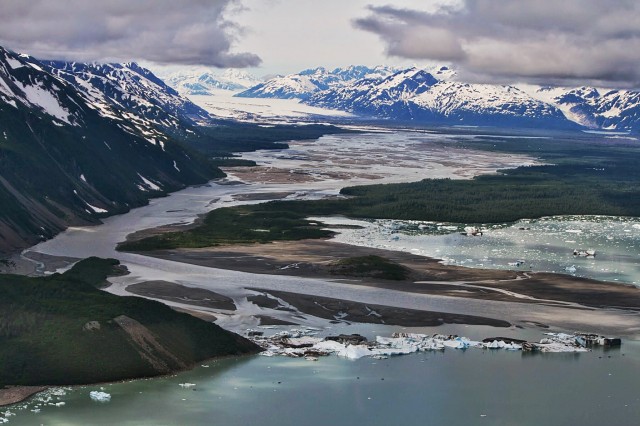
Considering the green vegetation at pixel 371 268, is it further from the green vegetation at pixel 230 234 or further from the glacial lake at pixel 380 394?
the glacial lake at pixel 380 394

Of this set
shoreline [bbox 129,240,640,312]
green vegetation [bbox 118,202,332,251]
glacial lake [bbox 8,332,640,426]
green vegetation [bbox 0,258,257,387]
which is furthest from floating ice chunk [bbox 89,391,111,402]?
green vegetation [bbox 118,202,332,251]

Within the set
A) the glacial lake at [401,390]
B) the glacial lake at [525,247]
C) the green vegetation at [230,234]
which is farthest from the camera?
the green vegetation at [230,234]

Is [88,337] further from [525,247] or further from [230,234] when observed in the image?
[525,247]

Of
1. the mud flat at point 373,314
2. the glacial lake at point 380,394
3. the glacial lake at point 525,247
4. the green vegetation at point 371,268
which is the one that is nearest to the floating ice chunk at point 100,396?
the glacial lake at point 380,394

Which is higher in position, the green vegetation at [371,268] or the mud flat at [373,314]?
the green vegetation at [371,268]

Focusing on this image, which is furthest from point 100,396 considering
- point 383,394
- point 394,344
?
point 394,344
